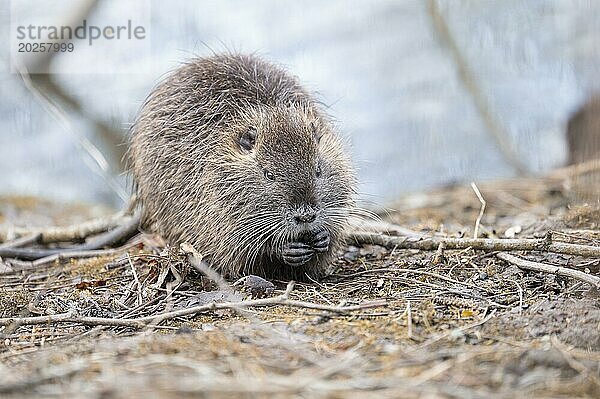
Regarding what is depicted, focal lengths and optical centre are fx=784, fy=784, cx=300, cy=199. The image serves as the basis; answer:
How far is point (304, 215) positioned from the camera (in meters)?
3.68

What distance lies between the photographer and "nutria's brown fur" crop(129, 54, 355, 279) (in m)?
3.79

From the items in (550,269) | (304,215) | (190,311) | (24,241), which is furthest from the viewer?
(24,241)

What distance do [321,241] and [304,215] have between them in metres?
0.25

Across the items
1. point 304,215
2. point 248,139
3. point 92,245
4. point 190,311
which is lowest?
point 92,245

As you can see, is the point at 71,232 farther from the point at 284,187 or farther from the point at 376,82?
the point at 376,82

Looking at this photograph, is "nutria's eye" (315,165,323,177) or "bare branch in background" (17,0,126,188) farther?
"bare branch in background" (17,0,126,188)

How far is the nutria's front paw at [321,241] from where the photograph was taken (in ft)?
12.7

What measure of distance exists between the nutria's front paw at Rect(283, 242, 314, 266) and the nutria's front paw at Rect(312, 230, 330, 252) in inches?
1.5

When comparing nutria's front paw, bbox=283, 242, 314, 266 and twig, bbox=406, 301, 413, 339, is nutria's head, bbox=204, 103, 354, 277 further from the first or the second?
twig, bbox=406, 301, 413, 339

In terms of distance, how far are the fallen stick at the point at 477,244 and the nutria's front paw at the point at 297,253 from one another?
64cm

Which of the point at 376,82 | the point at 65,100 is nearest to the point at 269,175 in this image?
the point at 376,82

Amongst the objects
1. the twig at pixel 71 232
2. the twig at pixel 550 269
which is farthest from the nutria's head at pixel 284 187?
the twig at pixel 71 232

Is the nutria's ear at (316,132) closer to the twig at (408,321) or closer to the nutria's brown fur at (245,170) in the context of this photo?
the nutria's brown fur at (245,170)

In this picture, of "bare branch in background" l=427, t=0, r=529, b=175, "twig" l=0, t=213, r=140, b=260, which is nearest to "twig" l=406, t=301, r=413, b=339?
"twig" l=0, t=213, r=140, b=260
